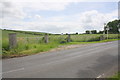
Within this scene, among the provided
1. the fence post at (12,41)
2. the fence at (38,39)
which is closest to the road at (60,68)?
the fence post at (12,41)

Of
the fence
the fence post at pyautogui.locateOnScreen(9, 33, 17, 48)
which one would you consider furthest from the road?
the fence

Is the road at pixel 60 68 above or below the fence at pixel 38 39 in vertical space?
below

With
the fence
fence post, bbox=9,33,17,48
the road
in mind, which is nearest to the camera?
the road

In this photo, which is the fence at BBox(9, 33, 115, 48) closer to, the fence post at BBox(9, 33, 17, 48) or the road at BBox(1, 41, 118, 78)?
the fence post at BBox(9, 33, 17, 48)

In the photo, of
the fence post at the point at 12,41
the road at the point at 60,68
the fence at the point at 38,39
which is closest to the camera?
the road at the point at 60,68

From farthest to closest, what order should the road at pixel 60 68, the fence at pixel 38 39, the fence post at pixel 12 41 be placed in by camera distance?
the fence at pixel 38 39 → the fence post at pixel 12 41 → the road at pixel 60 68

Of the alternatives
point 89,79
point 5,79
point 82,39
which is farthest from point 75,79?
point 82,39

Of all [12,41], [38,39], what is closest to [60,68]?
[12,41]

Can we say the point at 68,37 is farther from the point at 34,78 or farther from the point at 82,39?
the point at 34,78

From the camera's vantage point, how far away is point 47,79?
25.0ft

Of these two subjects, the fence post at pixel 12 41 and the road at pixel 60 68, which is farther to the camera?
the fence post at pixel 12 41

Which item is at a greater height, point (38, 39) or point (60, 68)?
point (38, 39)

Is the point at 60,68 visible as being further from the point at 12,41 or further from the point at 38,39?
the point at 38,39

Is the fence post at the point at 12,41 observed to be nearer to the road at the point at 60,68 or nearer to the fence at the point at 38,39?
the fence at the point at 38,39
